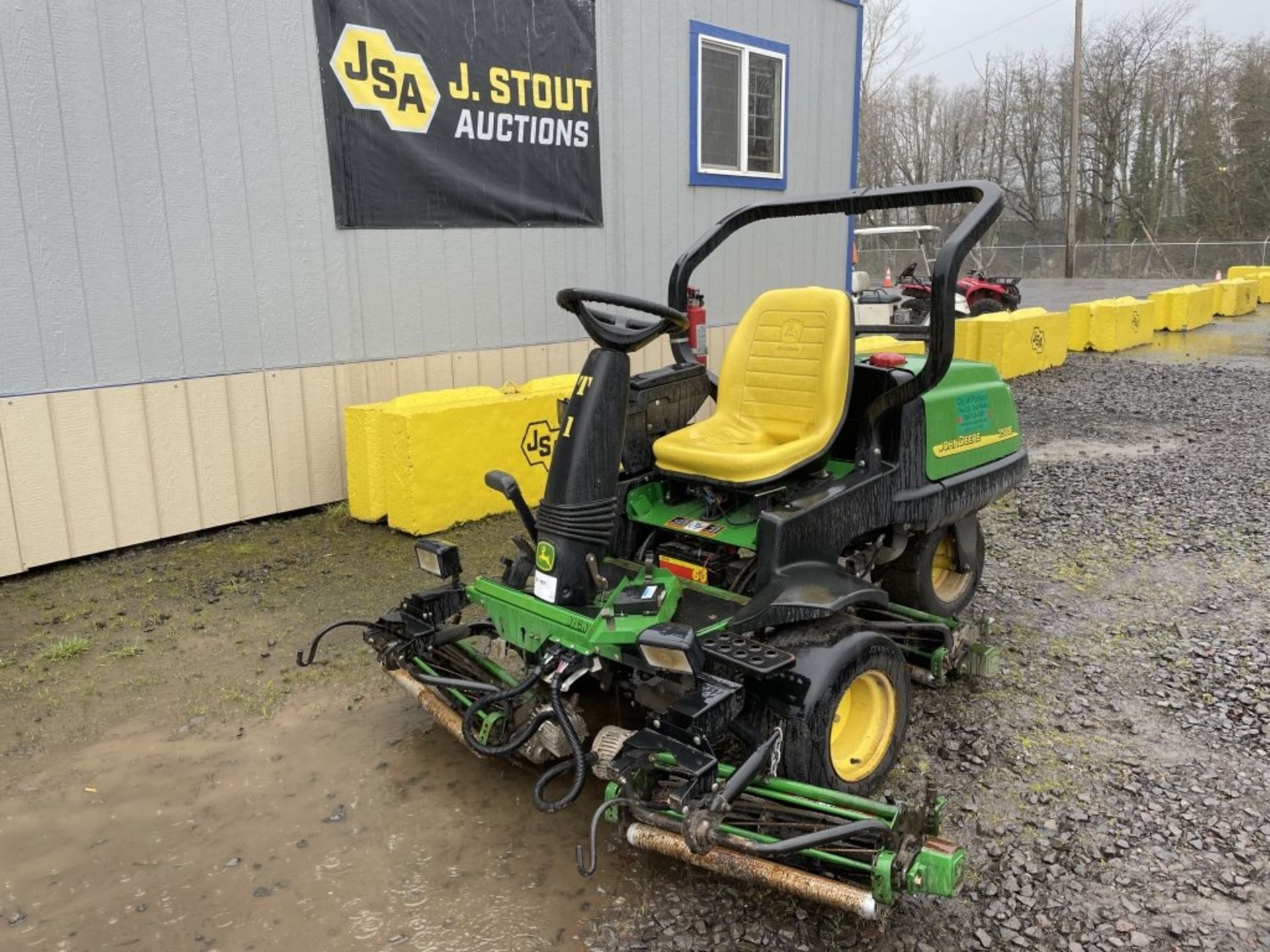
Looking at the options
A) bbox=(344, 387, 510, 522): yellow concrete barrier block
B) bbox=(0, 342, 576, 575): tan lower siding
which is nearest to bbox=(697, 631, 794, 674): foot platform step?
bbox=(344, 387, 510, 522): yellow concrete barrier block

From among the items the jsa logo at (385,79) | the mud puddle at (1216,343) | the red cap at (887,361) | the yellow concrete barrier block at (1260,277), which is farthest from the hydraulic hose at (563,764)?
the yellow concrete barrier block at (1260,277)

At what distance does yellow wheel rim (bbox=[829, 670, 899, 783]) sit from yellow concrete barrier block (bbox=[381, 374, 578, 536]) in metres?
2.83

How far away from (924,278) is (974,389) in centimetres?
1544

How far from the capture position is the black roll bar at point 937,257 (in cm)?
331

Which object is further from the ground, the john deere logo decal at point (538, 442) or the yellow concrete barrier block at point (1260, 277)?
the yellow concrete barrier block at point (1260, 277)

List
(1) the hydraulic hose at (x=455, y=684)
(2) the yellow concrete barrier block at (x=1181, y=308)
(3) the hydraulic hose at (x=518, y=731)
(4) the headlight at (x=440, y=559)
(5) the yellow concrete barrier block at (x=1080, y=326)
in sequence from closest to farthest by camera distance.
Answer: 1. (3) the hydraulic hose at (x=518, y=731)
2. (1) the hydraulic hose at (x=455, y=684)
3. (4) the headlight at (x=440, y=559)
4. (5) the yellow concrete barrier block at (x=1080, y=326)
5. (2) the yellow concrete barrier block at (x=1181, y=308)

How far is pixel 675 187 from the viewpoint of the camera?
8.34 meters

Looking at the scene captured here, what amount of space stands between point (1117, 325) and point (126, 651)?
1419 centimetres

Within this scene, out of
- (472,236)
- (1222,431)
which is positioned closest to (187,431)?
(472,236)

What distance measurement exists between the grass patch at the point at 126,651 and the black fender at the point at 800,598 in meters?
2.88

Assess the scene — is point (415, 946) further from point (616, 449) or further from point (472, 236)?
point (472, 236)

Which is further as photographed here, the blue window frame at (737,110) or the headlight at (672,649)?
the blue window frame at (737,110)

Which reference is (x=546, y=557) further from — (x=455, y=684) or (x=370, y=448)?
(x=370, y=448)

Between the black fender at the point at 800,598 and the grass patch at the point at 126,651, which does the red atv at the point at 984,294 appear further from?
the grass patch at the point at 126,651
